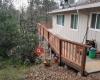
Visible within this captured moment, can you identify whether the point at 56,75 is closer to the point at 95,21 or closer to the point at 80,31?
the point at 95,21

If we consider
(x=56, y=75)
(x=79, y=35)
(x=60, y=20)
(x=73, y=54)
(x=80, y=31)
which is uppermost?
(x=60, y=20)

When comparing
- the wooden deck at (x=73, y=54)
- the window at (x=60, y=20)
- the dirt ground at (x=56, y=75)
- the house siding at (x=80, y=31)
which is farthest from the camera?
the window at (x=60, y=20)

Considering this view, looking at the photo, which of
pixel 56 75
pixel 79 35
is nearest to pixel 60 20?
pixel 79 35

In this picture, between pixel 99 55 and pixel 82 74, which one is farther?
pixel 99 55

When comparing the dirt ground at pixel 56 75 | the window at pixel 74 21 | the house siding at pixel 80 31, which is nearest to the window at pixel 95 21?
the house siding at pixel 80 31

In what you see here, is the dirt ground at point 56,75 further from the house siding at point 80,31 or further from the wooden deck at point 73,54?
the house siding at point 80,31

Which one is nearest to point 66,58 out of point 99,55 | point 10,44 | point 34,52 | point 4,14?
point 99,55

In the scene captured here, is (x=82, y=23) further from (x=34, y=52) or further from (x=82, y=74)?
(x=82, y=74)

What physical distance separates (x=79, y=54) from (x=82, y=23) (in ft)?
14.6

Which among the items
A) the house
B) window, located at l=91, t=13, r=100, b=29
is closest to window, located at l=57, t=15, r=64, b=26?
the house

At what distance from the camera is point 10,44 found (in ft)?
42.6

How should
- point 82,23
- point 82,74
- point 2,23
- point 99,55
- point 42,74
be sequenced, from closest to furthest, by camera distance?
point 82,74 → point 42,74 → point 99,55 → point 82,23 → point 2,23

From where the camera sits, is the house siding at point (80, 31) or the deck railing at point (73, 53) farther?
the house siding at point (80, 31)

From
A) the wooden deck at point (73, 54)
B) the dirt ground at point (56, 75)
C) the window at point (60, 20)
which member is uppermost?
the window at point (60, 20)
